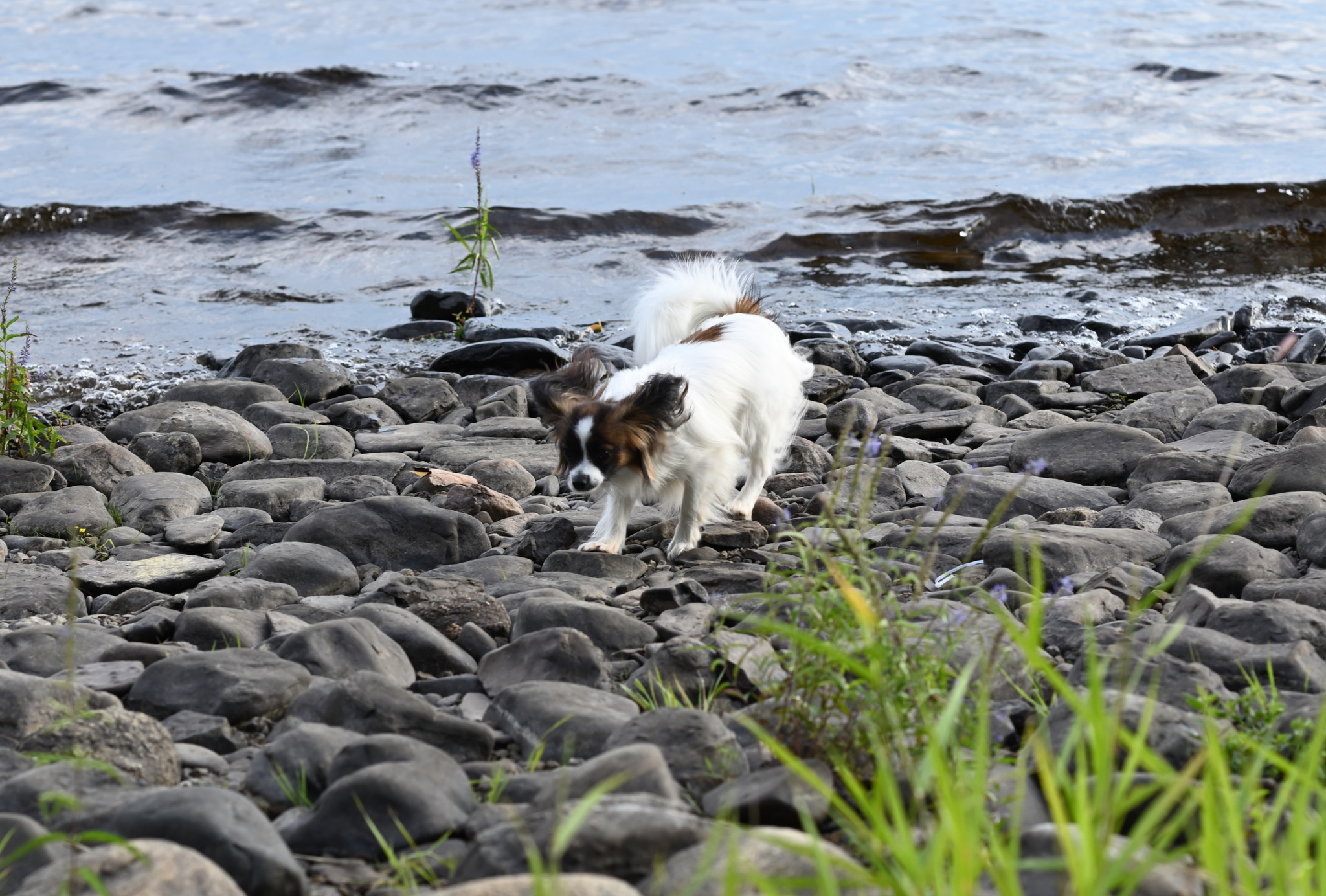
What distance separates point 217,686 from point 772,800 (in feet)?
4.81

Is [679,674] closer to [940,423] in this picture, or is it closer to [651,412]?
[651,412]

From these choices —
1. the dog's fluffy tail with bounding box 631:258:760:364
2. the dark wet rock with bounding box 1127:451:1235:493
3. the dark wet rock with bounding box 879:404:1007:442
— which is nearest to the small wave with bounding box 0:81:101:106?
the dog's fluffy tail with bounding box 631:258:760:364

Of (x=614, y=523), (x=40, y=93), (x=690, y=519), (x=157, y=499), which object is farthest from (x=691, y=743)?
(x=40, y=93)

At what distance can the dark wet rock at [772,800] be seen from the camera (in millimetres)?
2229

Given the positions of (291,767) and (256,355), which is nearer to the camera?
(291,767)

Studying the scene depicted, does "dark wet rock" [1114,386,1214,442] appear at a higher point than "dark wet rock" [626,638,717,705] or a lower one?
lower

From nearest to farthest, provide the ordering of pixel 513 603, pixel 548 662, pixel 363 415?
pixel 548 662
pixel 513 603
pixel 363 415

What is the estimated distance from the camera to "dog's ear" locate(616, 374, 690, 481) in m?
4.58

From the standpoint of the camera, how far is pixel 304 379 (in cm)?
745

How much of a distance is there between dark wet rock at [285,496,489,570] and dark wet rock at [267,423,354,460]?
5.01 feet

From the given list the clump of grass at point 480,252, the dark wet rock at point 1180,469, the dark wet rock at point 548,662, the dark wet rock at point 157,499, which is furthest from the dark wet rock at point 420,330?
the dark wet rock at point 548,662

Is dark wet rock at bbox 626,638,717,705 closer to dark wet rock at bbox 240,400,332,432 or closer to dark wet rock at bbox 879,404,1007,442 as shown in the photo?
dark wet rock at bbox 879,404,1007,442

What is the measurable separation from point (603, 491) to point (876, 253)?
8.09m

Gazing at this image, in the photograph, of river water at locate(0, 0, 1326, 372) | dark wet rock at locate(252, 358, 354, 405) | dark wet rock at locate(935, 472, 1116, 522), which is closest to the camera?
dark wet rock at locate(935, 472, 1116, 522)
